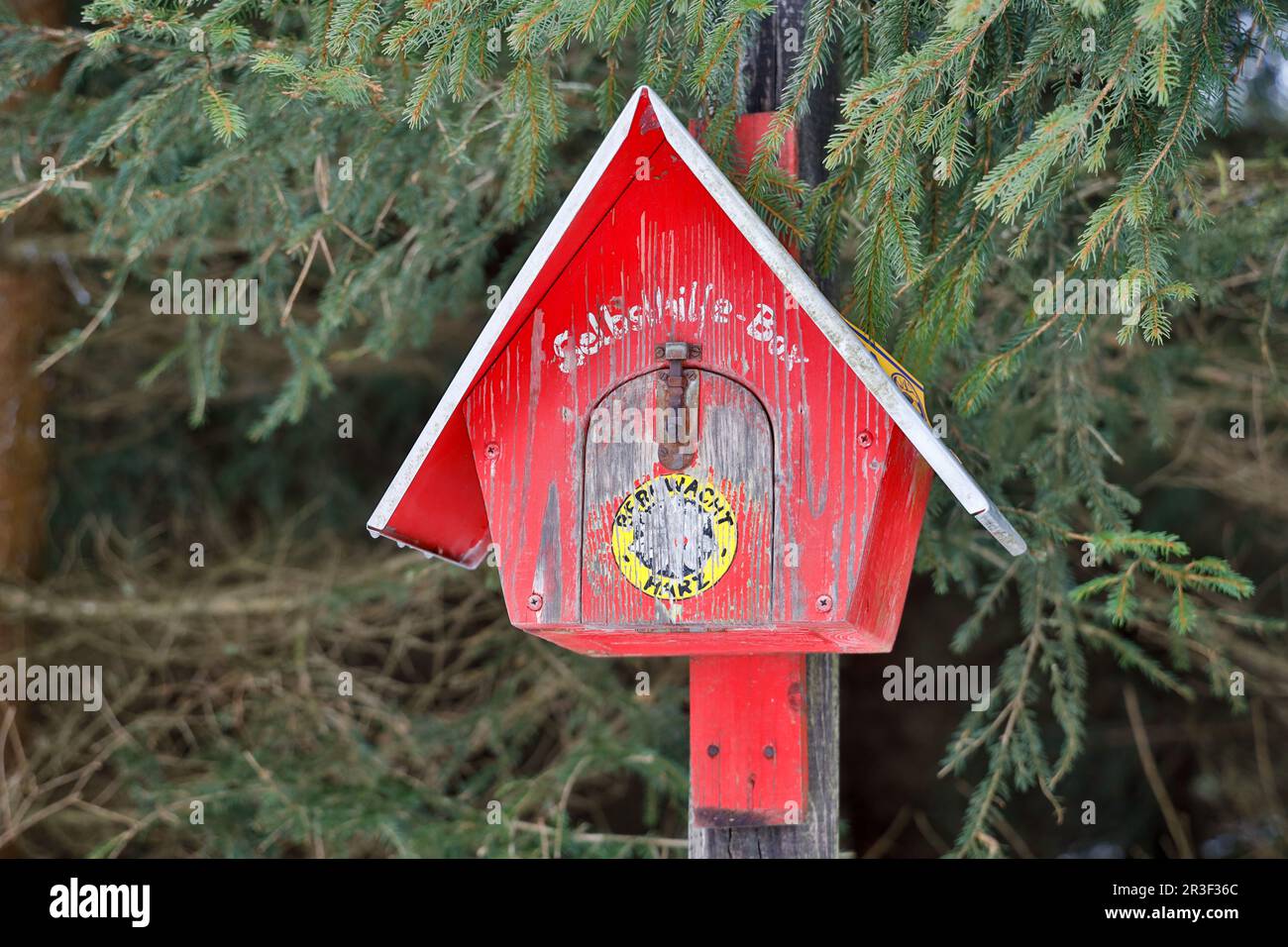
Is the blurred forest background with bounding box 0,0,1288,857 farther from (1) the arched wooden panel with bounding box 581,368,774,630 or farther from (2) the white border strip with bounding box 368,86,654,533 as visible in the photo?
(1) the arched wooden panel with bounding box 581,368,774,630

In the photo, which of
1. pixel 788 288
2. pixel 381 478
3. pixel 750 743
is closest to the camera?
pixel 788 288

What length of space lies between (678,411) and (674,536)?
0.77 ft

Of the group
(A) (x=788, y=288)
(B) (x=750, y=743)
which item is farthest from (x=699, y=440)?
(B) (x=750, y=743)

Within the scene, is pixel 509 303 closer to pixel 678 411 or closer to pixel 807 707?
pixel 678 411

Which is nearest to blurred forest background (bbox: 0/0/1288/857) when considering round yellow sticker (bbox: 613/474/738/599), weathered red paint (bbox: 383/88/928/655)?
weathered red paint (bbox: 383/88/928/655)

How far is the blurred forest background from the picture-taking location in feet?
12.0

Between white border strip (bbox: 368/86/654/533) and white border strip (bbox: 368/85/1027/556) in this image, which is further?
white border strip (bbox: 368/86/654/533)

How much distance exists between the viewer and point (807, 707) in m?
3.04

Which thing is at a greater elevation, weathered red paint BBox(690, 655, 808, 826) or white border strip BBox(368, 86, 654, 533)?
white border strip BBox(368, 86, 654, 533)

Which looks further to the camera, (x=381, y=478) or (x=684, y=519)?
(x=381, y=478)

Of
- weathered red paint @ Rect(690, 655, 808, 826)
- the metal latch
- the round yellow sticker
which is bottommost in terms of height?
weathered red paint @ Rect(690, 655, 808, 826)

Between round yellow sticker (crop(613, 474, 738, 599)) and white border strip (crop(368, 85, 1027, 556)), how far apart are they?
1.20 ft

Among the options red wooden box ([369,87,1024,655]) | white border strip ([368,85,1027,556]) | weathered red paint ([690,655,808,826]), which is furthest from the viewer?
weathered red paint ([690,655,808,826])
